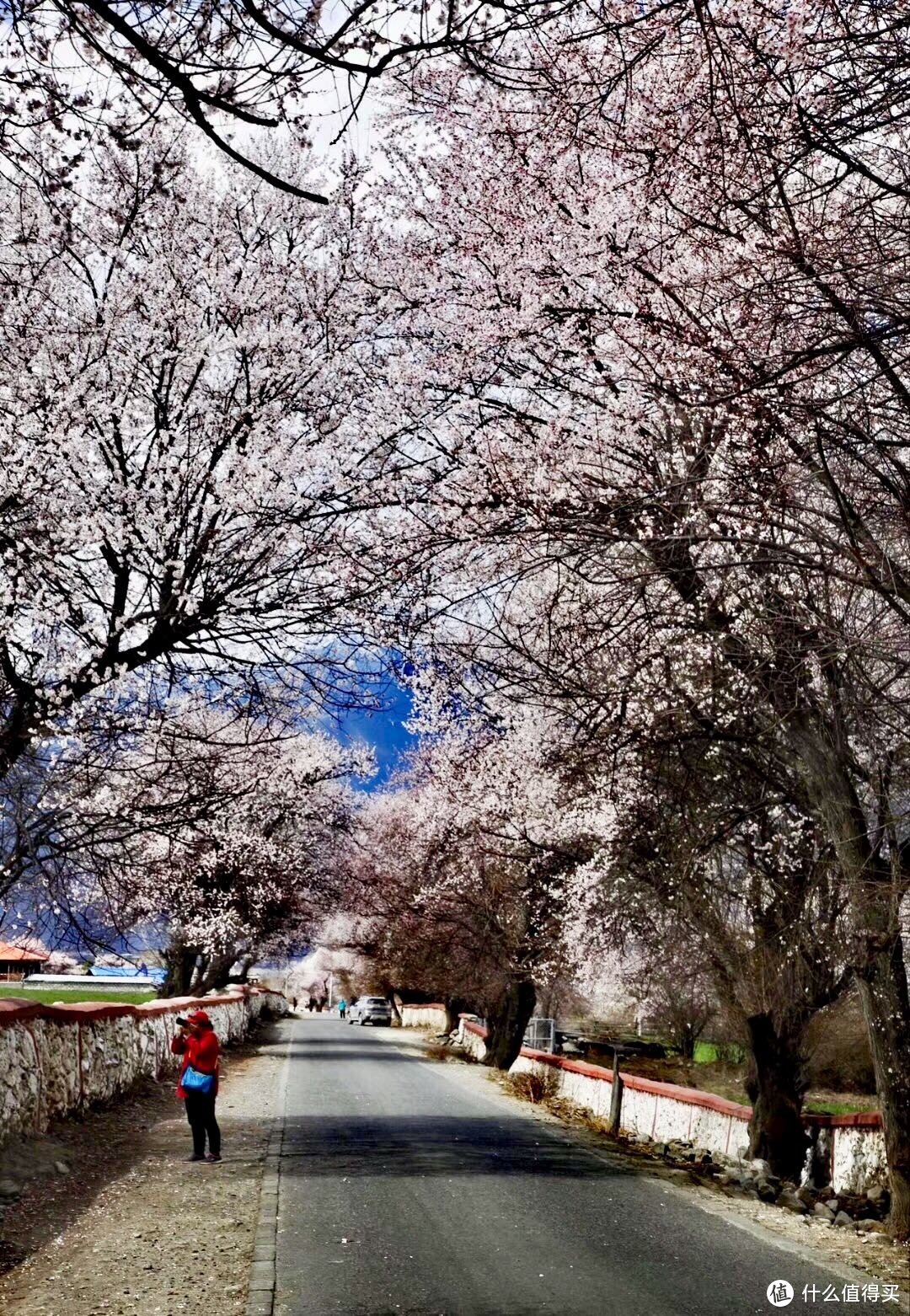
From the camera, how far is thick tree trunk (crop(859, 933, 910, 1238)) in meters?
10.4

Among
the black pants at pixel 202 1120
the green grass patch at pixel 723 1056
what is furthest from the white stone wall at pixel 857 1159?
the green grass patch at pixel 723 1056

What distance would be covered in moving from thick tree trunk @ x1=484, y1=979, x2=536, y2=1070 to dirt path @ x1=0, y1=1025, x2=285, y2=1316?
13680mm

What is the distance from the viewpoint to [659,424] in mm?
10312

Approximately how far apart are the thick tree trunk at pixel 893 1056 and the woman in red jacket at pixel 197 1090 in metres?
6.44

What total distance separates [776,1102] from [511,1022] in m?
15.2

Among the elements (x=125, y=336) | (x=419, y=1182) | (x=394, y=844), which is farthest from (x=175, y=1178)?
(x=394, y=844)

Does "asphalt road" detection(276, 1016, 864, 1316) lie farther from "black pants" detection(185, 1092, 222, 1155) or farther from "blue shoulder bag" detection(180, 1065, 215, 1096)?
"blue shoulder bag" detection(180, 1065, 215, 1096)

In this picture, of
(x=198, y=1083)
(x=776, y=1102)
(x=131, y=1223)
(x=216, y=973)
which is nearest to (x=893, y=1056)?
(x=776, y=1102)

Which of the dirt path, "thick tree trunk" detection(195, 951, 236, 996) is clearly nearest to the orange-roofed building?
"thick tree trunk" detection(195, 951, 236, 996)

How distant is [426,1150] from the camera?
553 inches

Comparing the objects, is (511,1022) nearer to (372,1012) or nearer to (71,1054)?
(71,1054)

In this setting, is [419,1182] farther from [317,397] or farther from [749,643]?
[317,397]

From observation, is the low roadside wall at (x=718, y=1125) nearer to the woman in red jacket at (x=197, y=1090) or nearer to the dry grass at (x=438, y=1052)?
the woman in red jacket at (x=197, y=1090)

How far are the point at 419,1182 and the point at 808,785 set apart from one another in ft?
17.2
